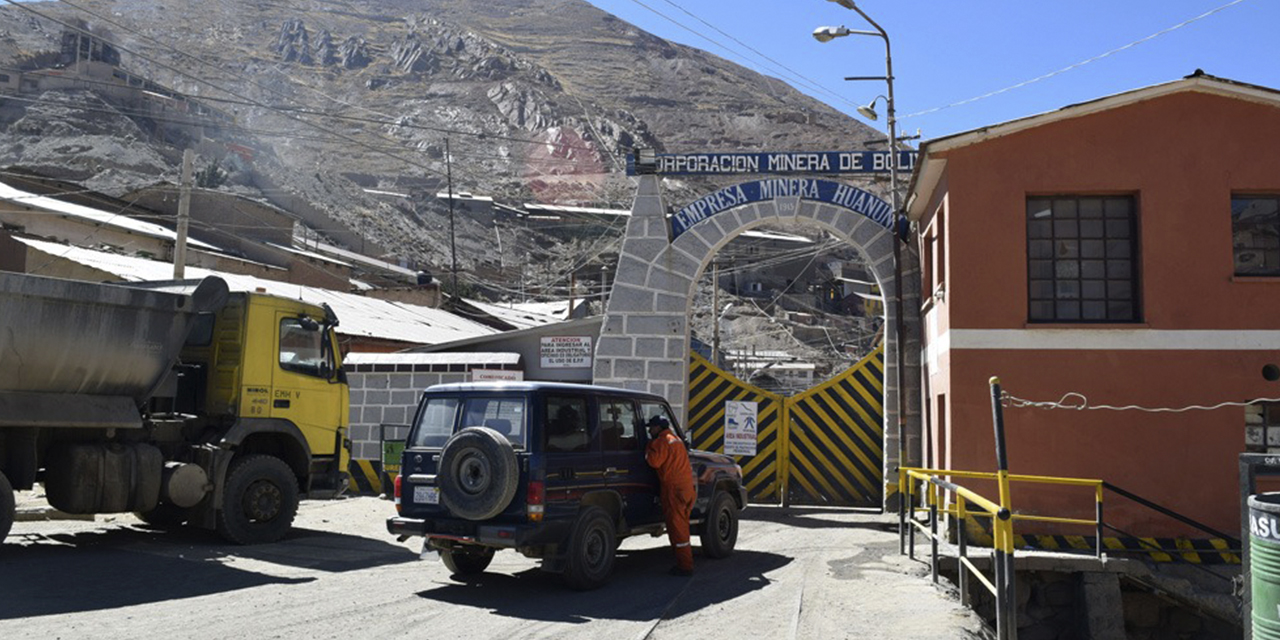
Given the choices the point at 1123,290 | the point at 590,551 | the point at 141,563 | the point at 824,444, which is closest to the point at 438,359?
the point at 824,444

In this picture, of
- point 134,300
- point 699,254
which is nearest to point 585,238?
point 699,254

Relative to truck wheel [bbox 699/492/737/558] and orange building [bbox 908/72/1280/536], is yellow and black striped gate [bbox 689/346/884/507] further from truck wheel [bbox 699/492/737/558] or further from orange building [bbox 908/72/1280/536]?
truck wheel [bbox 699/492/737/558]

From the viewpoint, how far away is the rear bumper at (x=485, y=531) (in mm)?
9773

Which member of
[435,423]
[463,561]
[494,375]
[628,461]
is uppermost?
[494,375]

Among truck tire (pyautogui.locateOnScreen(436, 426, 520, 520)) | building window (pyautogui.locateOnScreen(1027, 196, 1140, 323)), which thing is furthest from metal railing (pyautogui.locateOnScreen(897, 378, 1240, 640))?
truck tire (pyautogui.locateOnScreen(436, 426, 520, 520))

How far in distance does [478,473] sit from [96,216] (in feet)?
136

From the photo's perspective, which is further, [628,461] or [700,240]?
[700,240]

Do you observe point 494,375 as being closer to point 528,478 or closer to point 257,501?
point 257,501

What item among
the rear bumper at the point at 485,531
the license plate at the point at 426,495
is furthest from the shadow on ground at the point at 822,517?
the license plate at the point at 426,495

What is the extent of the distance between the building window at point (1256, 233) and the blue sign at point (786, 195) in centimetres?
546

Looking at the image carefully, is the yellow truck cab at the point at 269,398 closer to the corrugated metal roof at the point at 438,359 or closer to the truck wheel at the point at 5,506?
the truck wheel at the point at 5,506

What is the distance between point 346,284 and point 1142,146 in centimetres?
3828

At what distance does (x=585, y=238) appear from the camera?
112000mm

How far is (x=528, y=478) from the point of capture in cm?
989
